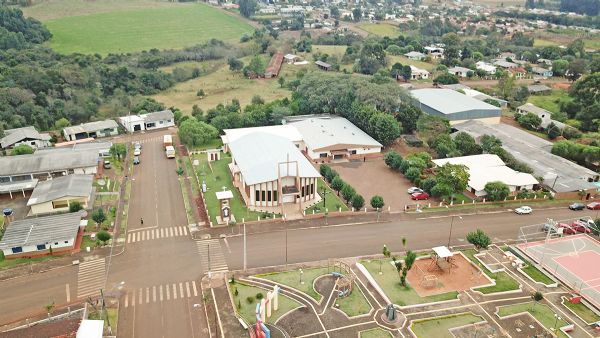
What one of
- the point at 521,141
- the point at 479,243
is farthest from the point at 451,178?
the point at 521,141

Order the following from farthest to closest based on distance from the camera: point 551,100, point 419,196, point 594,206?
point 551,100 → point 419,196 → point 594,206

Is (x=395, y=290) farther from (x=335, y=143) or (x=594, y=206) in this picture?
(x=335, y=143)

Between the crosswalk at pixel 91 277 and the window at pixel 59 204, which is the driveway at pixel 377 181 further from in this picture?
the window at pixel 59 204

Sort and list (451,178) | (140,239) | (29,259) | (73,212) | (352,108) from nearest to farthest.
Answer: (29,259)
(140,239)
(73,212)
(451,178)
(352,108)

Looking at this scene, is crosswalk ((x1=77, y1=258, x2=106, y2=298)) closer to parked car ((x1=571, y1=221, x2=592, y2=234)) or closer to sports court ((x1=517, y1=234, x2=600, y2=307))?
sports court ((x1=517, y1=234, x2=600, y2=307))

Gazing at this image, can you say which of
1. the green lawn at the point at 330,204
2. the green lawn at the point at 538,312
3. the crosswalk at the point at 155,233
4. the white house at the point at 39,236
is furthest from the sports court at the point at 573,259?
the white house at the point at 39,236

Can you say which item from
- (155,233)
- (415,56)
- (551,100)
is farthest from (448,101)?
(155,233)

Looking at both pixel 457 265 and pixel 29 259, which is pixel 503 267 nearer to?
pixel 457 265
